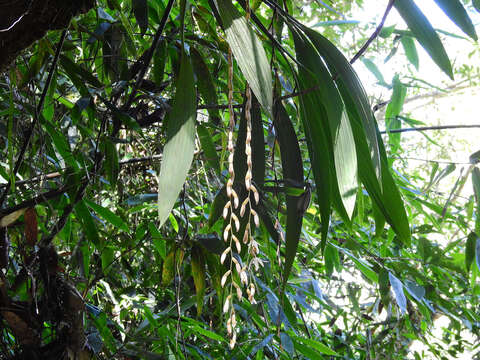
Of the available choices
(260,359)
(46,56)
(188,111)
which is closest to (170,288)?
(260,359)

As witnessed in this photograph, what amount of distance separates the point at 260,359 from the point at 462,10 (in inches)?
31.9

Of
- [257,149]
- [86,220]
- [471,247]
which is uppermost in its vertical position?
[257,149]

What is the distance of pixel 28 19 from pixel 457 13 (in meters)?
0.48

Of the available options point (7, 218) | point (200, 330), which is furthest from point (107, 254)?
point (7, 218)

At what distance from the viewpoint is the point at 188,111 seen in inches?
16.5

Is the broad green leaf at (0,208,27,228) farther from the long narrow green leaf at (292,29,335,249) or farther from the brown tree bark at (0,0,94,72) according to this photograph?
the long narrow green leaf at (292,29,335,249)

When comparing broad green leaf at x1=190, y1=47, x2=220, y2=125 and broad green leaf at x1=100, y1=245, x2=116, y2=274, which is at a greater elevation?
broad green leaf at x1=190, y1=47, x2=220, y2=125

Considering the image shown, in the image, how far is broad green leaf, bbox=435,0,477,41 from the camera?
51 cm

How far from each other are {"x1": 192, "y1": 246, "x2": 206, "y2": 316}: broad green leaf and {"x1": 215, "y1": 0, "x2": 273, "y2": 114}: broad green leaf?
0.45 m

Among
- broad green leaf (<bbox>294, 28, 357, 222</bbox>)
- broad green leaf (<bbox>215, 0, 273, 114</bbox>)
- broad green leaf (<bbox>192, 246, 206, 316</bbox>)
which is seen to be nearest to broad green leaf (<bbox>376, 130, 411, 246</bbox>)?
broad green leaf (<bbox>294, 28, 357, 222</bbox>)

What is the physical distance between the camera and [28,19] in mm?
518

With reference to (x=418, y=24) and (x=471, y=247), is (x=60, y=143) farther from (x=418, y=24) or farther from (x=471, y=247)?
(x=471, y=247)

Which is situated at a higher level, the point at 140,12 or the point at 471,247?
the point at 140,12

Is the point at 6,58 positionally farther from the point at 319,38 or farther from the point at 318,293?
the point at 318,293
